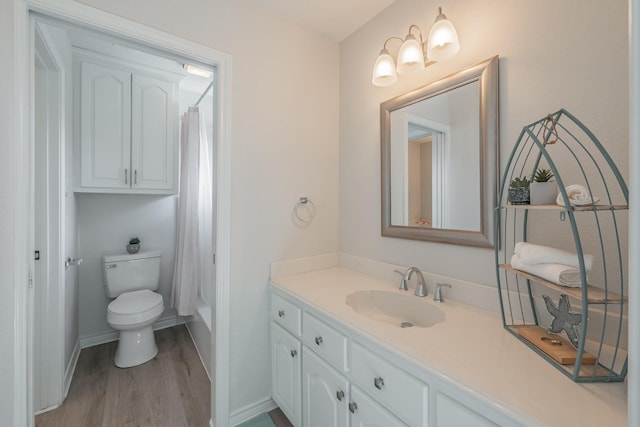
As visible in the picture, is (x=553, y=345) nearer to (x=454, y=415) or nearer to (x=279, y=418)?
(x=454, y=415)

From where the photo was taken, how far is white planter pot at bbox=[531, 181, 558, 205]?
86 centimetres

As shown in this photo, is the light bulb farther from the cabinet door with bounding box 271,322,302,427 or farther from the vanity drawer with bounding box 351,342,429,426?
the cabinet door with bounding box 271,322,302,427

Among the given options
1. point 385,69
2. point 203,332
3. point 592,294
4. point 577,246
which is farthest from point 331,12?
point 203,332

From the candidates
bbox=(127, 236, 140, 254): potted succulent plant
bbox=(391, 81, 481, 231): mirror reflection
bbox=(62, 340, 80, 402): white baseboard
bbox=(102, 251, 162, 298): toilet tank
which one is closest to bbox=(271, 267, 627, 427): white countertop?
bbox=(391, 81, 481, 231): mirror reflection

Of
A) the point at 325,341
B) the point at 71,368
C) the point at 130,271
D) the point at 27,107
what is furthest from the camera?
the point at 130,271

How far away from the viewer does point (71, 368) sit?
2002 millimetres

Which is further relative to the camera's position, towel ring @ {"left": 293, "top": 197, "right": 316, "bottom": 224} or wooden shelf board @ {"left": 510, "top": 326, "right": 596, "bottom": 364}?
towel ring @ {"left": 293, "top": 197, "right": 316, "bottom": 224}

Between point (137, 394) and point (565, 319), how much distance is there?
7.81 feet

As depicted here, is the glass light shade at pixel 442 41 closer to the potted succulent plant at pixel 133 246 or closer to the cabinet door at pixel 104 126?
the cabinet door at pixel 104 126

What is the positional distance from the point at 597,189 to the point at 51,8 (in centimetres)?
212

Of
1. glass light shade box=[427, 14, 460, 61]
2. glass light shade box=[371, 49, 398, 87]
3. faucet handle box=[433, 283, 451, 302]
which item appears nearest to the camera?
glass light shade box=[427, 14, 460, 61]

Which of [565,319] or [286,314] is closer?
[565,319]

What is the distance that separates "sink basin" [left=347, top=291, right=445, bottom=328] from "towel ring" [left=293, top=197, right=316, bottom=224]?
2.07ft

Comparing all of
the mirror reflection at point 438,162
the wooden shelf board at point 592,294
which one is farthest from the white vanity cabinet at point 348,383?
the mirror reflection at point 438,162
